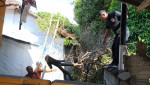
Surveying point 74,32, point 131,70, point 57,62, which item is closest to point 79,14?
point 74,32

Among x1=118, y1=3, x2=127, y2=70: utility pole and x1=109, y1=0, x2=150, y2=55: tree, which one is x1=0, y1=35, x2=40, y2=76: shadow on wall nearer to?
x1=118, y1=3, x2=127, y2=70: utility pole

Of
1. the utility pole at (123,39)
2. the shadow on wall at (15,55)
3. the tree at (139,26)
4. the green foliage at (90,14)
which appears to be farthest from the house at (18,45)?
the tree at (139,26)

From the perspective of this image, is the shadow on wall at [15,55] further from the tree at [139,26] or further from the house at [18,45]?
the tree at [139,26]

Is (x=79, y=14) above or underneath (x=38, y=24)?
above

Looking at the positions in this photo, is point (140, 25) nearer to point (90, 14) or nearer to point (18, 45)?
point (18, 45)

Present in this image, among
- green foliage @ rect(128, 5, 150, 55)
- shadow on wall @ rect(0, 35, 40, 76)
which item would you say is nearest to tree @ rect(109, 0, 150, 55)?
green foliage @ rect(128, 5, 150, 55)

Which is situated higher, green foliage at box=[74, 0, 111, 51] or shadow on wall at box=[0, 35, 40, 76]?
green foliage at box=[74, 0, 111, 51]

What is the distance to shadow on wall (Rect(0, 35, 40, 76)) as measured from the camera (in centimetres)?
608

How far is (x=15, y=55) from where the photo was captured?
6.91 m

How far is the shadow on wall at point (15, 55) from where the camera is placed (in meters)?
6.08

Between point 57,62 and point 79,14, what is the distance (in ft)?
31.3

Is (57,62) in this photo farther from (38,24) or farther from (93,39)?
(38,24)

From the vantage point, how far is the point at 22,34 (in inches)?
402

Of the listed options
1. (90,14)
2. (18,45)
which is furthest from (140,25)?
(90,14)
